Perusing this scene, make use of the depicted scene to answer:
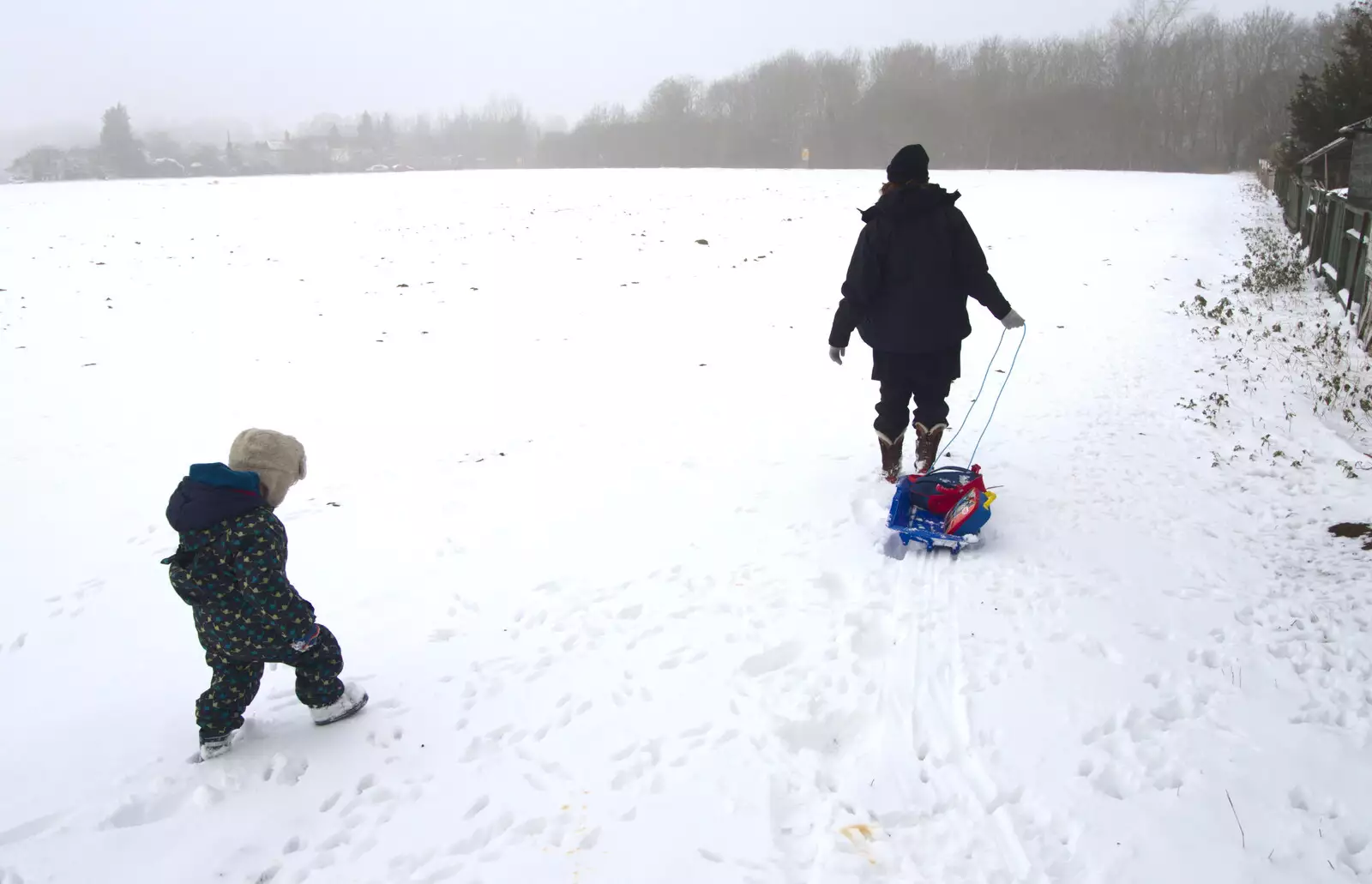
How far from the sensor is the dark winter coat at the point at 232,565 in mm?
3146

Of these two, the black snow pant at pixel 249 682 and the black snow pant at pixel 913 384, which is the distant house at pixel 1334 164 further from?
the black snow pant at pixel 249 682

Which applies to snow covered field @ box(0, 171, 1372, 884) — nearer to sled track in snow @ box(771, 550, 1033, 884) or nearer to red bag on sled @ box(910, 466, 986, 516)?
sled track in snow @ box(771, 550, 1033, 884)

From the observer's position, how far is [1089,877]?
2.62 metres

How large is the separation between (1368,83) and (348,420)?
861 inches

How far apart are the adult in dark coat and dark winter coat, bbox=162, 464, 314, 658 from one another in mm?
3622

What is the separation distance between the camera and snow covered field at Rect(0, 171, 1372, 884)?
2.94 meters

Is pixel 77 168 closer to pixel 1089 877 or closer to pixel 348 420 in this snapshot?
pixel 348 420

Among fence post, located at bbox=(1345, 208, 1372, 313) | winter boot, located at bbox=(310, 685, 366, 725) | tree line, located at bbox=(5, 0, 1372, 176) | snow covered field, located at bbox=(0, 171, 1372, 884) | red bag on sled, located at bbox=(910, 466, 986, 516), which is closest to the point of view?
snow covered field, located at bbox=(0, 171, 1372, 884)

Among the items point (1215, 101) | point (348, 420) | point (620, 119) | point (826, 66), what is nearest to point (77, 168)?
point (620, 119)

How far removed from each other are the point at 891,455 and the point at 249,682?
430cm

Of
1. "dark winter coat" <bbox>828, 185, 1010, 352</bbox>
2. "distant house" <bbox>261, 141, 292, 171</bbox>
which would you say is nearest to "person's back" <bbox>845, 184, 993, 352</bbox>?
"dark winter coat" <bbox>828, 185, 1010, 352</bbox>

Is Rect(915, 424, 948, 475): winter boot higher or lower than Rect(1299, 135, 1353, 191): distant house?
lower

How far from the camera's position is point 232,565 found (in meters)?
3.21

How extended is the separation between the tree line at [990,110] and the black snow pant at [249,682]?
64453 millimetres
